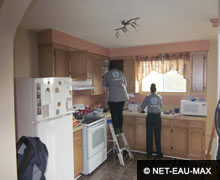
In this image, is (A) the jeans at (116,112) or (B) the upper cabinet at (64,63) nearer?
(B) the upper cabinet at (64,63)

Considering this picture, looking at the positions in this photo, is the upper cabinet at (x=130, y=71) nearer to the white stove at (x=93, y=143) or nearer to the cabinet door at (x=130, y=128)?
the cabinet door at (x=130, y=128)

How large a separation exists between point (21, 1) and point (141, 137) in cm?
366

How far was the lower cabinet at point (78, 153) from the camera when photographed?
118 inches

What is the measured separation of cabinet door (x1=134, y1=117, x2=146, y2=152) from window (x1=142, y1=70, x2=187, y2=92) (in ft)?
3.05

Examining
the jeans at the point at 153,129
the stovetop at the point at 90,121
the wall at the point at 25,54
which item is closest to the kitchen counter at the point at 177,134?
the jeans at the point at 153,129

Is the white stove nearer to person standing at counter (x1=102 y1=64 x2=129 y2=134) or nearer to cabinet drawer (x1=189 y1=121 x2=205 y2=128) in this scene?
person standing at counter (x1=102 y1=64 x2=129 y2=134)

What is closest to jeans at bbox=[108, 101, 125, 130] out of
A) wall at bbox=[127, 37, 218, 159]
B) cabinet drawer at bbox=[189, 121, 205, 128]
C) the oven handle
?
the oven handle

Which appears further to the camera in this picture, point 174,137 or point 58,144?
point 174,137

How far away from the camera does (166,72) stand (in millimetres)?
4273

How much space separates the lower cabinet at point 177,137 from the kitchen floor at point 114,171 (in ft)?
1.97

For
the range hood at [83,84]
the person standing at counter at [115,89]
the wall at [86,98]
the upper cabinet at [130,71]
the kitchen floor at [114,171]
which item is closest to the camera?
the kitchen floor at [114,171]

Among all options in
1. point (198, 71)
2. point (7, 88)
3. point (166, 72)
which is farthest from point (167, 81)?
point (7, 88)

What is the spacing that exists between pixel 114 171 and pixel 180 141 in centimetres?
156

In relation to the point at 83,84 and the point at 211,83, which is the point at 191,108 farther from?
the point at 83,84
